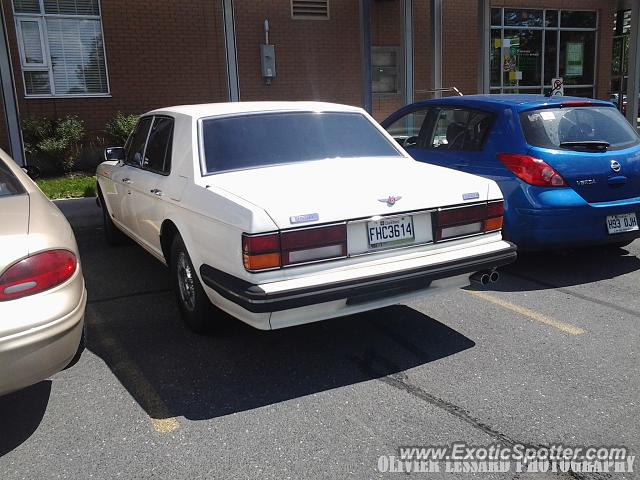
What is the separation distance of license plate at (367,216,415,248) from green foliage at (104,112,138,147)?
31.3 feet

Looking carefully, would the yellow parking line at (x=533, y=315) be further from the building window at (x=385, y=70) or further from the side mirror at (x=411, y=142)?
the building window at (x=385, y=70)

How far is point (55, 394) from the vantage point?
3.51 m

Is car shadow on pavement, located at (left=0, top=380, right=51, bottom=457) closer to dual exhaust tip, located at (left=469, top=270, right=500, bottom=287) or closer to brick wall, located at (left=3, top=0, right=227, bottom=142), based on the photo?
dual exhaust tip, located at (left=469, top=270, right=500, bottom=287)

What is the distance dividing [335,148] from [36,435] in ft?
8.89

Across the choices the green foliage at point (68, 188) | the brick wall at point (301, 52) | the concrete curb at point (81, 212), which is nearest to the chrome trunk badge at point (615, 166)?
the concrete curb at point (81, 212)

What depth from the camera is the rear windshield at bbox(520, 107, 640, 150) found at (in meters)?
5.37

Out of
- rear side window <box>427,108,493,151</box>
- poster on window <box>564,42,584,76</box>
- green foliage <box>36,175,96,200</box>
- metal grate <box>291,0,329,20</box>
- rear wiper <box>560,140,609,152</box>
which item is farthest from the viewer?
poster on window <box>564,42,584,76</box>

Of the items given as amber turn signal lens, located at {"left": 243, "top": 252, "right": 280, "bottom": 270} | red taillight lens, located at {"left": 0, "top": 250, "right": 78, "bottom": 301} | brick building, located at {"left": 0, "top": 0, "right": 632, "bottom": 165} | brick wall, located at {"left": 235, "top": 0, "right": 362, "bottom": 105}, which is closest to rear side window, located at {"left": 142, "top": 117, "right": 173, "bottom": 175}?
amber turn signal lens, located at {"left": 243, "top": 252, "right": 280, "bottom": 270}

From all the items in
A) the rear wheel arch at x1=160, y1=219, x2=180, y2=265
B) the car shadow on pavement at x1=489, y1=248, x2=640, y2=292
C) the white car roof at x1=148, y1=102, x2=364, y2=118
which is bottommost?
the car shadow on pavement at x1=489, y1=248, x2=640, y2=292

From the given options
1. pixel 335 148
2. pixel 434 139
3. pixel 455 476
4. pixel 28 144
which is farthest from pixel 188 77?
pixel 455 476

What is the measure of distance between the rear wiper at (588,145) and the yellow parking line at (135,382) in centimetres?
395

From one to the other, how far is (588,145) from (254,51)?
981 centimetres

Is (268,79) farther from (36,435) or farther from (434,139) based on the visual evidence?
(36,435)

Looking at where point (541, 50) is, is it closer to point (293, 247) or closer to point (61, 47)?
point (61, 47)
